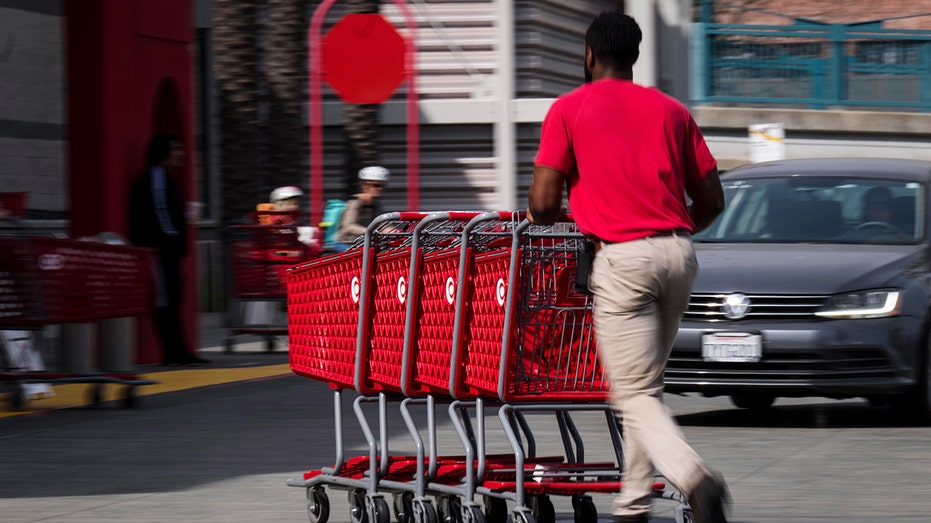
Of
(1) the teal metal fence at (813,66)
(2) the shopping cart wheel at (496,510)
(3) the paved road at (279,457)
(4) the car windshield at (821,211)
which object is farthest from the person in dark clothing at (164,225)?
(1) the teal metal fence at (813,66)

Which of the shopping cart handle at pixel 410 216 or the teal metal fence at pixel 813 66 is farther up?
the teal metal fence at pixel 813 66

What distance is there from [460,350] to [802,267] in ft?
15.3

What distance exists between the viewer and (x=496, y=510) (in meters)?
7.45

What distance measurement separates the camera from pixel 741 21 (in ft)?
115

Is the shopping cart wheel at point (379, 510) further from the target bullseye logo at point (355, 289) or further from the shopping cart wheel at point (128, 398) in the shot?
the shopping cart wheel at point (128, 398)

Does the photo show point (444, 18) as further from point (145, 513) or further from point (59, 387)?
point (145, 513)

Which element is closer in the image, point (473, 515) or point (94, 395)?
point (473, 515)

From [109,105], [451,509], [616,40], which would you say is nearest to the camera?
[616,40]

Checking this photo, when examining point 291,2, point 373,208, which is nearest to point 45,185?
point 373,208

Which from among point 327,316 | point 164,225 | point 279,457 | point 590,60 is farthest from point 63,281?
point 590,60

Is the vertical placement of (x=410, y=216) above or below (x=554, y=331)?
above

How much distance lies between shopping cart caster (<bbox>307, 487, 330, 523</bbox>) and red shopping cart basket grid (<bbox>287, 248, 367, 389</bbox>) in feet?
1.53

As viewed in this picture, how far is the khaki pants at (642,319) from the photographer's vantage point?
604 cm

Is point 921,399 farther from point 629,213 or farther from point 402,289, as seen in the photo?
point 629,213
